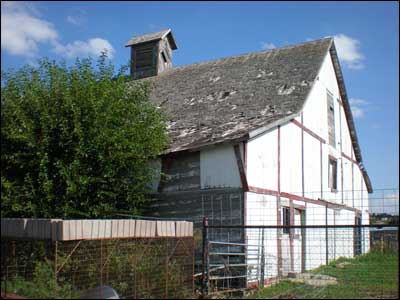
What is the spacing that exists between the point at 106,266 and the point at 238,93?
8.47 meters

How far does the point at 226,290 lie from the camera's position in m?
10.3

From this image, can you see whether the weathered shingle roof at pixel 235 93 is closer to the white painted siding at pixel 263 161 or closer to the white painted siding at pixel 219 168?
the white painted siding at pixel 219 168

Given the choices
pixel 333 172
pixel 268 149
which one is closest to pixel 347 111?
pixel 333 172

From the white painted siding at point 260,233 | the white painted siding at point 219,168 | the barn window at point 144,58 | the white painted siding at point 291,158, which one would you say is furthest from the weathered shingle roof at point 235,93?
the barn window at point 144,58

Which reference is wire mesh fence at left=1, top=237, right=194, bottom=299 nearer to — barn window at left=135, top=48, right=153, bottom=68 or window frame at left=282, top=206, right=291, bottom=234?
window frame at left=282, top=206, right=291, bottom=234

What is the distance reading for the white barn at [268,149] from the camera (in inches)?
464

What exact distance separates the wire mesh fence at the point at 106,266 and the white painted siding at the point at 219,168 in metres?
2.58

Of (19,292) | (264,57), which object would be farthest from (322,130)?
(19,292)

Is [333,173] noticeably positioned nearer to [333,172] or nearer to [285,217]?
[333,172]

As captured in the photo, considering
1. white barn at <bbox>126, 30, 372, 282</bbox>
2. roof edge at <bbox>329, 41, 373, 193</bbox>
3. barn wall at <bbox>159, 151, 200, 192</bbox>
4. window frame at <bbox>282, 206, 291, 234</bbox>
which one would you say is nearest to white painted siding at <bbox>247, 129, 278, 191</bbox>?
white barn at <bbox>126, 30, 372, 282</bbox>

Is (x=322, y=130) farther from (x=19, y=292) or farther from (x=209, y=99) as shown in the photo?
(x=19, y=292)

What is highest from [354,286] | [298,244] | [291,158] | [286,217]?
[291,158]

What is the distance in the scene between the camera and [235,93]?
15609 millimetres

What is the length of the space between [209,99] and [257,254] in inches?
242
